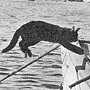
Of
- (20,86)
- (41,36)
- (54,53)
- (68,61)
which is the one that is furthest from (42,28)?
(54,53)

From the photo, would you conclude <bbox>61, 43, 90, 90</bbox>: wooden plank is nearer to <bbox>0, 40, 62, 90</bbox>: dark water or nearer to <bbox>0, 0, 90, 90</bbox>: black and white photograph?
<bbox>0, 0, 90, 90</bbox>: black and white photograph

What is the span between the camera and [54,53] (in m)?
21.5

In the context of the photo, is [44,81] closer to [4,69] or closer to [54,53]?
[4,69]

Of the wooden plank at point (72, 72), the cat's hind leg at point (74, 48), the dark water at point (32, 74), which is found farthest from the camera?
the dark water at point (32, 74)

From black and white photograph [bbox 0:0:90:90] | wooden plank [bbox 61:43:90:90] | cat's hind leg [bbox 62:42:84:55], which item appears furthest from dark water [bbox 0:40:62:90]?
cat's hind leg [bbox 62:42:84:55]

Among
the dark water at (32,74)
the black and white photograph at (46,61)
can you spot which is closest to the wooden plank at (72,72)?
the black and white photograph at (46,61)

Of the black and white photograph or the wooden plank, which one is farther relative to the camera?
the wooden plank


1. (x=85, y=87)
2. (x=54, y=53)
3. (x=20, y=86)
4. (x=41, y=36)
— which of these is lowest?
(x=54, y=53)

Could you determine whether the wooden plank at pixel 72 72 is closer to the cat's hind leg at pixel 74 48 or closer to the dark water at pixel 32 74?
the dark water at pixel 32 74

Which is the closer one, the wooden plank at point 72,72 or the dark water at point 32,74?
the wooden plank at point 72,72

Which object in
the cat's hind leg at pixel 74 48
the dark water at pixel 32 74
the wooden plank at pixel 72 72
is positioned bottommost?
the dark water at pixel 32 74

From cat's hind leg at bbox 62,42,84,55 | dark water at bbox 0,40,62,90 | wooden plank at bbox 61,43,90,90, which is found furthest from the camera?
dark water at bbox 0,40,62,90

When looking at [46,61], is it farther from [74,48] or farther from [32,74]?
[74,48]

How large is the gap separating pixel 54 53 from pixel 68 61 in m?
7.66
